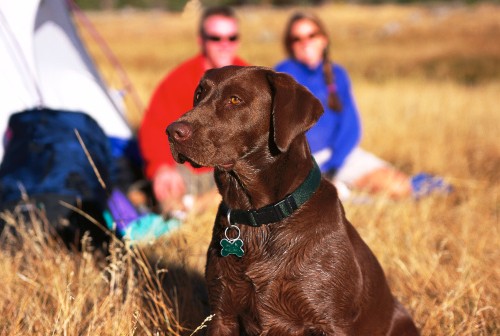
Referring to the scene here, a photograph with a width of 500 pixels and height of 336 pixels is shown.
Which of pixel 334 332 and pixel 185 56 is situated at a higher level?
pixel 334 332

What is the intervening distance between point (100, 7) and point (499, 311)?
72922mm

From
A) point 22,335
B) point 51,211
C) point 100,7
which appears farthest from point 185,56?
point 100,7

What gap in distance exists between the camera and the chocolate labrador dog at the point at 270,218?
242 cm

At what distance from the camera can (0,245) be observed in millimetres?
4000

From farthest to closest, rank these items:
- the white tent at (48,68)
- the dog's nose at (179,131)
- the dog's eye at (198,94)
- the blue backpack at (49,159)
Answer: the white tent at (48,68) → the blue backpack at (49,159) → the dog's eye at (198,94) → the dog's nose at (179,131)

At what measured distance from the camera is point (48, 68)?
19.1 feet

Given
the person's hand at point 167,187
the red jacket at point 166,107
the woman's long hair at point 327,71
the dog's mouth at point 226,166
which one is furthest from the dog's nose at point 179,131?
the woman's long hair at point 327,71

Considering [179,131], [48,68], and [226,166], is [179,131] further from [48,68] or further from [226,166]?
[48,68]

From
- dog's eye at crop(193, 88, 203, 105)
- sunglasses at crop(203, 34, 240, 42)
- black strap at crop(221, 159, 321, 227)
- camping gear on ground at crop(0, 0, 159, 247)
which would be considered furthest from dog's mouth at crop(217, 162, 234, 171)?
sunglasses at crop(203, 34, 240, 42)

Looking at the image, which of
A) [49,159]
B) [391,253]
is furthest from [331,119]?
[49,159]

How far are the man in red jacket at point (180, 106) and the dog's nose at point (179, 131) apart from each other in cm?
273

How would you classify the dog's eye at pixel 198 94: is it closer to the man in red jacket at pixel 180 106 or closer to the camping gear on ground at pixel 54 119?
the camping gear on ground at pixel 54 119

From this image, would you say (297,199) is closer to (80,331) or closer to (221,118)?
(221,118)

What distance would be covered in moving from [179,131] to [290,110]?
401 millimetres
